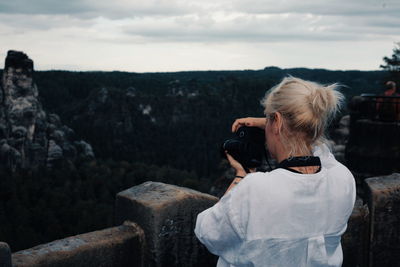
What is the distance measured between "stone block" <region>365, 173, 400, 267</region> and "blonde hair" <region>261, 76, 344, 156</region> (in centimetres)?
146

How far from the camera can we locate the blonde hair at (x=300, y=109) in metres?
1.65

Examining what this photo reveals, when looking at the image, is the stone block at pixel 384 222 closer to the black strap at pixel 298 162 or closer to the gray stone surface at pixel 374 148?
the black strap at pixel 298 162

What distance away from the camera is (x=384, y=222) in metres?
3.00

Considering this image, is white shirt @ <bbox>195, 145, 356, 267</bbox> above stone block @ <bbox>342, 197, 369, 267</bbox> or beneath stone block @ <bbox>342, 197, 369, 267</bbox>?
above

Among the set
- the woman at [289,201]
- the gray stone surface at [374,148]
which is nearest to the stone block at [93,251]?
the woman at [289,201]

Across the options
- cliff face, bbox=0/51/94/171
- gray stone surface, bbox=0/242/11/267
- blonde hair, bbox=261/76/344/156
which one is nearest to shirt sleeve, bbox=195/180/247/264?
blonde hair, bbox=261/76/344/156

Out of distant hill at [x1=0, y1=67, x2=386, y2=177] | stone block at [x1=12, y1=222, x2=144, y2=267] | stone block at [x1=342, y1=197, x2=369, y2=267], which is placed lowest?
distant hill at [x1=0, y1=67, x2=386, y2=177]

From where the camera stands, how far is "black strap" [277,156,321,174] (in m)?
1.61

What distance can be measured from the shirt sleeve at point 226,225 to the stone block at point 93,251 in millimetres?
878

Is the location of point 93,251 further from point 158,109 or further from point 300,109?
point 158,109

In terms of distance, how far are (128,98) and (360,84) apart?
55.8 m

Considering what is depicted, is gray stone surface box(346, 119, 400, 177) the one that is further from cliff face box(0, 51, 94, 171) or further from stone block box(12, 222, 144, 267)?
cliff face box(0, 51, 94, 171)

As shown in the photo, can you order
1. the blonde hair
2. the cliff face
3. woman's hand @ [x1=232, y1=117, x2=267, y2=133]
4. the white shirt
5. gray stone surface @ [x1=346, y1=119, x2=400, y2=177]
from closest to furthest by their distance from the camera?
the white shirt
the blonde hair
woman's hand @ [x1=232, y1=117, x2=267, y2=133]
gray stone surface @ [x1=346, y1=119, x2=400, y2=177]
the cliff face

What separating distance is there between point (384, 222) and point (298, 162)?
1.67 metres
